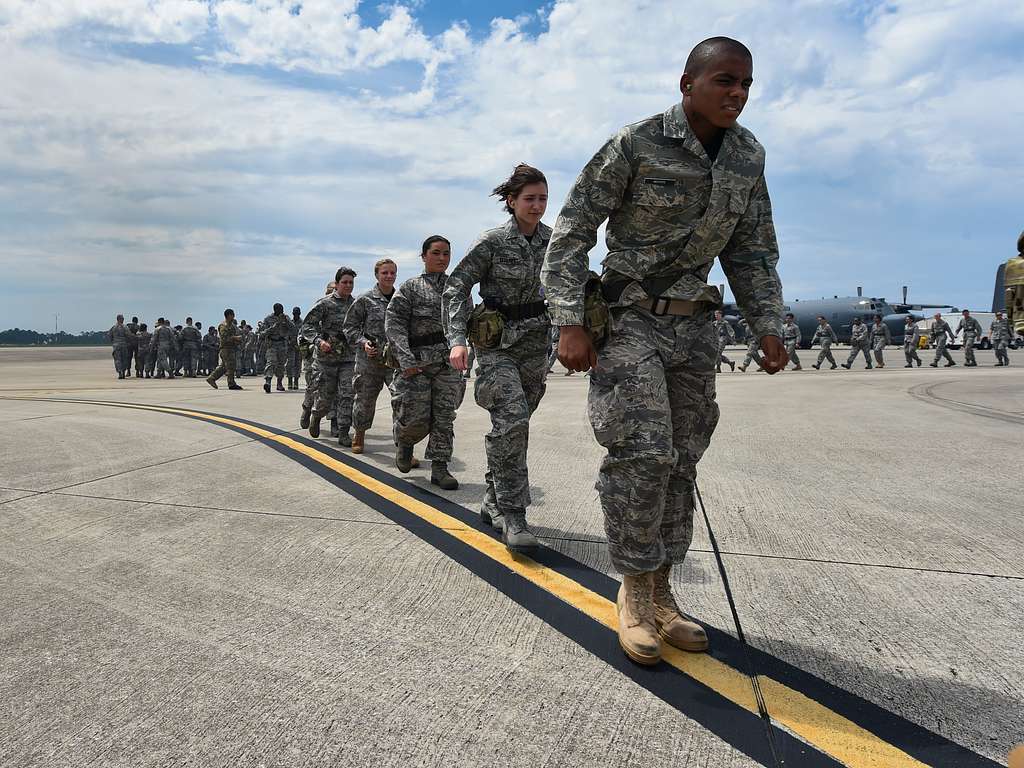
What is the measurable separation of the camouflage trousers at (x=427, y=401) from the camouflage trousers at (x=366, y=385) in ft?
4.82

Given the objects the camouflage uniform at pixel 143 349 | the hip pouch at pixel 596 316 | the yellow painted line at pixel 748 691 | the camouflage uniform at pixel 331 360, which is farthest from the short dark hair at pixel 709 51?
the camouflage uniform at pixel 143 349

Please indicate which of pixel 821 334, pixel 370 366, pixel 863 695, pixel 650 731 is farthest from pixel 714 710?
pixel 821 334

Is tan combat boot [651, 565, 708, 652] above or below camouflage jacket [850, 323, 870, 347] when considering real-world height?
below

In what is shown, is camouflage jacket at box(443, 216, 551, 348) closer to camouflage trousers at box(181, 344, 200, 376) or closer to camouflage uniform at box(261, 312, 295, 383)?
camouflage uniform at box(261, 312, 295, 383)

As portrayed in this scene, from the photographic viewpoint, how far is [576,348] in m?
2.41

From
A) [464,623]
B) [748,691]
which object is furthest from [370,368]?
[748,691]

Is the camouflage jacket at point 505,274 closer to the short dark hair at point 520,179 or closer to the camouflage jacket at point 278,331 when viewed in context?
the short dark hair at point 520,179

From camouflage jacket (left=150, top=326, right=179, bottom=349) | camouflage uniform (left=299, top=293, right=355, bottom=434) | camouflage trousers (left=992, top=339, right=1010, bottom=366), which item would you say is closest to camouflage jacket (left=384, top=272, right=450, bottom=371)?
camouflage uniform (left=299, top=293, right=355, bottom=434)

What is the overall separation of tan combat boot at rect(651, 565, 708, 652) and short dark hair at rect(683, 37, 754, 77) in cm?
172

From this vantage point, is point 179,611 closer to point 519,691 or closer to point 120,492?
point 519,691

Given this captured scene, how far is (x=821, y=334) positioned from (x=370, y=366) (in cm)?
2133

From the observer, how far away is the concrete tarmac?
185 cm

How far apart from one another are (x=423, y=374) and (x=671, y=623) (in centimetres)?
330

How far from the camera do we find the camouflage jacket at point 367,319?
6859 mm
